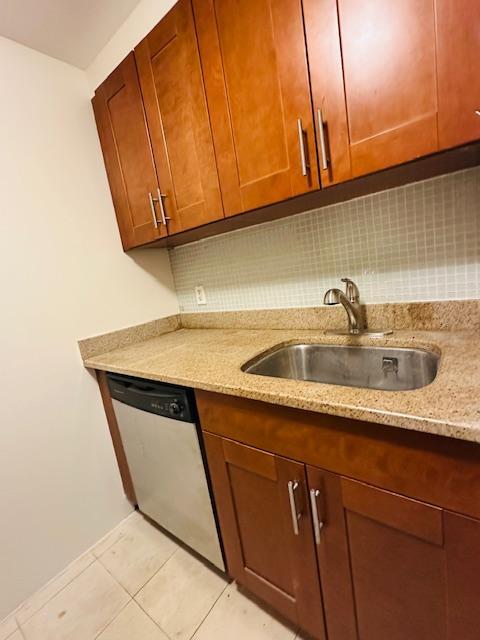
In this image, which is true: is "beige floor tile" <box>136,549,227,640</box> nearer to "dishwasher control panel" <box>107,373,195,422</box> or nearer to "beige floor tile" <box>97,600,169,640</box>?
"beige floor tile" <box>97,600,169,640</box>

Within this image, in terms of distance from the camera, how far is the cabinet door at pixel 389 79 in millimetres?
630

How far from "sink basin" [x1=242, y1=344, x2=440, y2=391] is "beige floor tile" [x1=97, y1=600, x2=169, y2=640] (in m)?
1.01

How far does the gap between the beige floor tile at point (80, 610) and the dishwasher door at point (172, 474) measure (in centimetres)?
30

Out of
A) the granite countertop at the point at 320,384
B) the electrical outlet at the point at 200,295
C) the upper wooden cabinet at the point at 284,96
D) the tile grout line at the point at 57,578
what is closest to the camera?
the granite countertop at the point at 320,384

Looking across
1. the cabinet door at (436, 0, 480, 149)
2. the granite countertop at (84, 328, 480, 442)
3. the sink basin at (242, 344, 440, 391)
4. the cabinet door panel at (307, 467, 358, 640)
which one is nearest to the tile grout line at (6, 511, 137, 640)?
the granite countertop at (84, 328, 480, 442)

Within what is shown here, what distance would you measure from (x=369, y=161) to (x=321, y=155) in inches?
5.1

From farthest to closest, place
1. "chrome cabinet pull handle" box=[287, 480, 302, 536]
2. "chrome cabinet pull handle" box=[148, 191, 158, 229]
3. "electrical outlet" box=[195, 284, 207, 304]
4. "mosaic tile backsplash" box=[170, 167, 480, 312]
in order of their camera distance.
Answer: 1. "electrical outlet" box=[195, 284, 207, 304]
2. "chrome cabinet pull handle" box=[148, 191, 158, 229]
3. "mosaic tile backsplash" box=[170, 167, 480, 312]
4. "chrome cabinet pull handle" box=[287, 480, 302, 536]

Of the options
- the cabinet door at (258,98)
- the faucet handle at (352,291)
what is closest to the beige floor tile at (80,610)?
the faucet handle at (352,291)

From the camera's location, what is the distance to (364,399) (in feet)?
2.00

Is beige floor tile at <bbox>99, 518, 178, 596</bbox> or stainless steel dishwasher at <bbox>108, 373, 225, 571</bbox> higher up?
stainless steel dishwasher at <bbox>108, 373, 225, 571</bbox>

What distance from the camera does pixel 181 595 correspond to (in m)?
1.13

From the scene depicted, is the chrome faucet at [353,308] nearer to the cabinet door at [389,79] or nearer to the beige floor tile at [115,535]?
the cabinet door at [389,79]

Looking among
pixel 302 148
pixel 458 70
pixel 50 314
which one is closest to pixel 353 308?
pixel 302 148

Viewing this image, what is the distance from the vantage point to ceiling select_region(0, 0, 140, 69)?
3.54 feet
